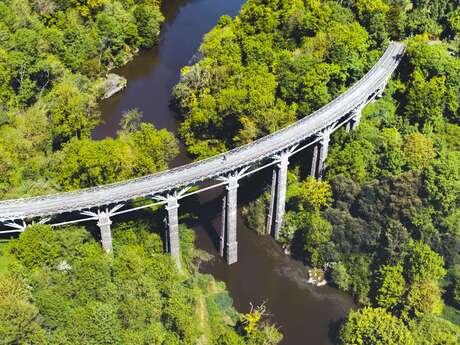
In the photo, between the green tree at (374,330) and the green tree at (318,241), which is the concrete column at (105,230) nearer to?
the green tree at (318,241)

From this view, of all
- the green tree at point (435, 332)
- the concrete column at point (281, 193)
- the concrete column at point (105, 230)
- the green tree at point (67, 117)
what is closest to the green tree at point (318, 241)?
the concrete column at point (281, 193)

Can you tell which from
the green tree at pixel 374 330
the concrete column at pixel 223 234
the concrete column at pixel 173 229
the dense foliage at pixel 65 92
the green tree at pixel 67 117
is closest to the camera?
the green tree at pixel 374 330

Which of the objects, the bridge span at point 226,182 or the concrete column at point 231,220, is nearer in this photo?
the bridge span at point 226,182

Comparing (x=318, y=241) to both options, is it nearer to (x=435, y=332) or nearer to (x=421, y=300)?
(x=421, y=300)

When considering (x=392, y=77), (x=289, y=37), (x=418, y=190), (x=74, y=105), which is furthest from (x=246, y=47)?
(x=418, y=190)

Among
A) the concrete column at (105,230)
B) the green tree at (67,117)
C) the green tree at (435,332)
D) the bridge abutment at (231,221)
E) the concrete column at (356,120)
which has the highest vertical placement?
the green tree at (67,117)

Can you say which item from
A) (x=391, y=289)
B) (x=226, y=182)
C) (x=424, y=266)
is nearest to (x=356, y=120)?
(x=226, y=182)

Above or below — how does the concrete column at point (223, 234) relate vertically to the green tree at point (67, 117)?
below
